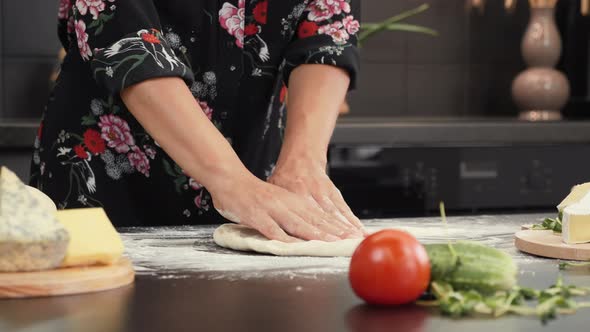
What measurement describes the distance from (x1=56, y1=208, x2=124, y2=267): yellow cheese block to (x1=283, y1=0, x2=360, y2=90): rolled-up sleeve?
698mm

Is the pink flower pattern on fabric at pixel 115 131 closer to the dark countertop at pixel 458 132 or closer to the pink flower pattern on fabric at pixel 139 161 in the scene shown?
the pink flower pattern on fabric at pixel 139 161

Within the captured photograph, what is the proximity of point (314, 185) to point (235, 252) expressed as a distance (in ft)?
0.73

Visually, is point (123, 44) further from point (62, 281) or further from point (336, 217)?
point (62, 281)

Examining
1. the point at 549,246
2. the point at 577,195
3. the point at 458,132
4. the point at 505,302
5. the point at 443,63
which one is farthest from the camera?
the point at 443,63

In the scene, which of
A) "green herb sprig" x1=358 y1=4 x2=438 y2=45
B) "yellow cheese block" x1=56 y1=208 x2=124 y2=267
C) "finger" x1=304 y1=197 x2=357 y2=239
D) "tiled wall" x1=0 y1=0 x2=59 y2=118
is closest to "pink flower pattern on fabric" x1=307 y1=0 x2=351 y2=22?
"finger" x1=304 y1=197 x2=357 y2=239

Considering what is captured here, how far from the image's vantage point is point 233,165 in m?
1.35

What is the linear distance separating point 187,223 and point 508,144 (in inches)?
47.7

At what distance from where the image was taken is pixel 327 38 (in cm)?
162

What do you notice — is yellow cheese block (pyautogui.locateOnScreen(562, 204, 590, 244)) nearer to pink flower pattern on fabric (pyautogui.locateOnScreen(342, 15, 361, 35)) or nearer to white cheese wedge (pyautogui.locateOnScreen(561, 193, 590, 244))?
white cheese wedge (pyautogui.locateOnScreen(561, 193, 590, 244))

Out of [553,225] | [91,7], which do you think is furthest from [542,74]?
[91,7]

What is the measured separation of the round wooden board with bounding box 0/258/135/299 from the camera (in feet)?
2.97

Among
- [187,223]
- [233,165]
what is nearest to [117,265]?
[233,165]

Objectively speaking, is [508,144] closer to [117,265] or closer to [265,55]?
[265,55]

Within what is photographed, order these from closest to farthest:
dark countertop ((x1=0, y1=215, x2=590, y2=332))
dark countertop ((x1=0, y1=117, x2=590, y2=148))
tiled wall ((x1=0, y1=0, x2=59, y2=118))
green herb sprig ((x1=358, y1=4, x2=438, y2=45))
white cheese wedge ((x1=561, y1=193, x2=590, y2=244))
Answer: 1. dark countertop ((x1=0, y1=215, x2=590, y2=332))
2. white cheese wedge ((x1=561, y1=193, x2=590, y2=244))
3. dark countertop ((x1=0, y1=117, x2=590, y2=148))
4. tiled wall ((x1=0, y1=0, x2=59, y2=118))
5. green herb sprig ((x1=358, y1=4, x2=438, y2=45))
